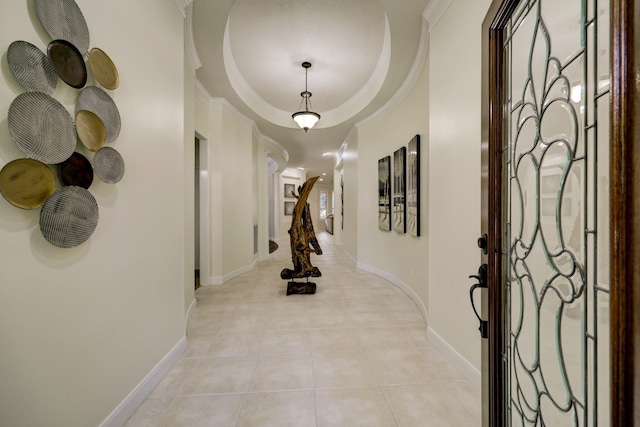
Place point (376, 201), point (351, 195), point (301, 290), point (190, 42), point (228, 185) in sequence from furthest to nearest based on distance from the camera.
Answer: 1. point (351, 195)
2. point (376, 201)
3. point (228, 185)
4. point (301, 290)
5. point (190, 42)

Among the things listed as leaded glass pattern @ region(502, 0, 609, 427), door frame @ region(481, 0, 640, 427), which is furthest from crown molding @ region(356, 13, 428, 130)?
door frame @ region(481, 0, 640, 427)

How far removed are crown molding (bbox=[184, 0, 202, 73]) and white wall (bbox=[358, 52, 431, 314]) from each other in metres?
2.39

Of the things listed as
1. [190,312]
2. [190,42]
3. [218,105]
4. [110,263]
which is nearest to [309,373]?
[110,263]

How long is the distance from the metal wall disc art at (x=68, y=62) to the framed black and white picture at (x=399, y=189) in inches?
130

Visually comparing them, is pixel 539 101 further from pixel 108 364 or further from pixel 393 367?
pixel 108 364

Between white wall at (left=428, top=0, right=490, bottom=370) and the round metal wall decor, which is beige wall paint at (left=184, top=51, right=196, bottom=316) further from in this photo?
white wall at (left=428, top=0, right=490, bottom=370)

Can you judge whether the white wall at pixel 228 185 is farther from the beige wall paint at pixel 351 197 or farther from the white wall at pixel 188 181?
the beige wall paint at pixel 351 197

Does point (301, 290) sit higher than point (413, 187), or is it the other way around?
point (413, 187)

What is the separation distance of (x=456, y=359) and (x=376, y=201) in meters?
3.10

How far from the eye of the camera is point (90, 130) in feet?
3.96

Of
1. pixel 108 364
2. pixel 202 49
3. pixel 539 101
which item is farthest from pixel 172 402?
pixel 202 49

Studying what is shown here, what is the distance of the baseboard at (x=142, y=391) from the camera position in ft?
4.58

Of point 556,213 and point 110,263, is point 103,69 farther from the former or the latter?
point 556,213

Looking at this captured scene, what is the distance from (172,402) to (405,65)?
378 cm
